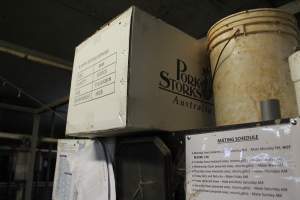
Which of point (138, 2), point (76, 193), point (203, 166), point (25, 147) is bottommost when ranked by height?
point (76, 193)

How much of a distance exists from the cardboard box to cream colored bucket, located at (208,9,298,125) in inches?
4.6

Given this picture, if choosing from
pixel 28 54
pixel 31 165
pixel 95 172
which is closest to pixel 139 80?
pixel 95 172

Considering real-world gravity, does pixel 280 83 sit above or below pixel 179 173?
above

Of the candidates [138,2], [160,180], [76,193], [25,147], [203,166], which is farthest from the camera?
[25,147]

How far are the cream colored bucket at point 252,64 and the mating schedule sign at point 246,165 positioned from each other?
0.14 m

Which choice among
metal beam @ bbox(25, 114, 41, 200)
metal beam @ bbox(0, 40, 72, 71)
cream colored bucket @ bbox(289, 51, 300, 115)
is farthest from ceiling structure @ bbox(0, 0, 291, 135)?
cream colored bucket @ bbox(289, 51, 300, 115)

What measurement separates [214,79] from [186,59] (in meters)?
0.13

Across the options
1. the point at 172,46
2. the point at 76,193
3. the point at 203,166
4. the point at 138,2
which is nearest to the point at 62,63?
the point at 138,2

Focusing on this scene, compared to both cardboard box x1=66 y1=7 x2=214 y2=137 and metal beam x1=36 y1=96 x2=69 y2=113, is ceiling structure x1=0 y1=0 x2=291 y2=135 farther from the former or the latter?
cardboard box x1=66 y1=7 x2=214 y2=137

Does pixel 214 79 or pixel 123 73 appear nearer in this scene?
pixel 123 73

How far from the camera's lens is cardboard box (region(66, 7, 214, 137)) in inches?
30.6

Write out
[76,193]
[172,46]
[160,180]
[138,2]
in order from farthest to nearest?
[138,2] < [76,193] < [172,46] < [160,180]

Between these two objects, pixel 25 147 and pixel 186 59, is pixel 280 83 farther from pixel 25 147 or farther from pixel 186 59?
pixel 25 147

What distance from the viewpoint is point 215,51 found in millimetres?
906
